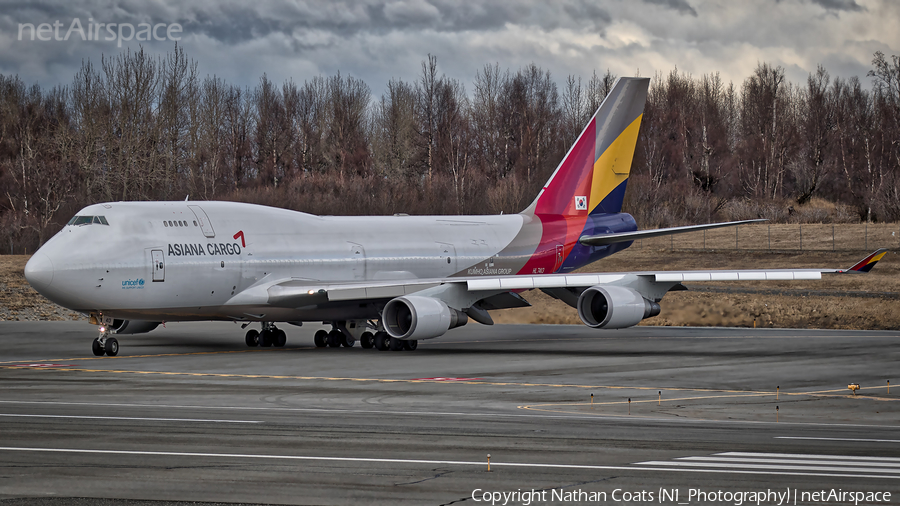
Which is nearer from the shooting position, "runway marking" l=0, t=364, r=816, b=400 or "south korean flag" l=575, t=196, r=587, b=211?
"runway marking" l=0, t=364, r=816, b=400

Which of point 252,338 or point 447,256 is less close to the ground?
point 447,256

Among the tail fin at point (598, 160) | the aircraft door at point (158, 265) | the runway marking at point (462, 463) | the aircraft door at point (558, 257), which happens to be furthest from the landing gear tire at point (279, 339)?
the runway marking at point (462, 463)

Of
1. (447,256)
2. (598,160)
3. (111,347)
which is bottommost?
(111,347)

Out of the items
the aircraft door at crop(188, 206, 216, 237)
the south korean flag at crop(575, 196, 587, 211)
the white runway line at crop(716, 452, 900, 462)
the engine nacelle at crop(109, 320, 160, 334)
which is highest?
the south korean flag at crop(575, 196, 587, 211)

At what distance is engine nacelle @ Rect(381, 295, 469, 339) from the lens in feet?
91.1

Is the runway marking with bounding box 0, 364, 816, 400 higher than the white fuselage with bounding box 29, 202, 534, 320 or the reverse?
the reverse

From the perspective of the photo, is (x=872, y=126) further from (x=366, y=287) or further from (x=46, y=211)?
(x=366, y=287)

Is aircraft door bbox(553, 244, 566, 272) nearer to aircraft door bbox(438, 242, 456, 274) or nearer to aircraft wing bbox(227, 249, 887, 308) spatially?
aircraft door bbox(438, 242, 456, 274)

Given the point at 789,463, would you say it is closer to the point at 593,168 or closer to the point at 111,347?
the point at 111,347

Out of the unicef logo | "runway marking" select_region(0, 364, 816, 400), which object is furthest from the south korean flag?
the unicef logo

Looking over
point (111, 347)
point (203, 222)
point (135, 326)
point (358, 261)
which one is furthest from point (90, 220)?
point (358, 261)

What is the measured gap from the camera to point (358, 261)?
103 feet

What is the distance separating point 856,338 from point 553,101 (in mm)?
75019

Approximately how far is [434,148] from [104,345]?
2937 inches
